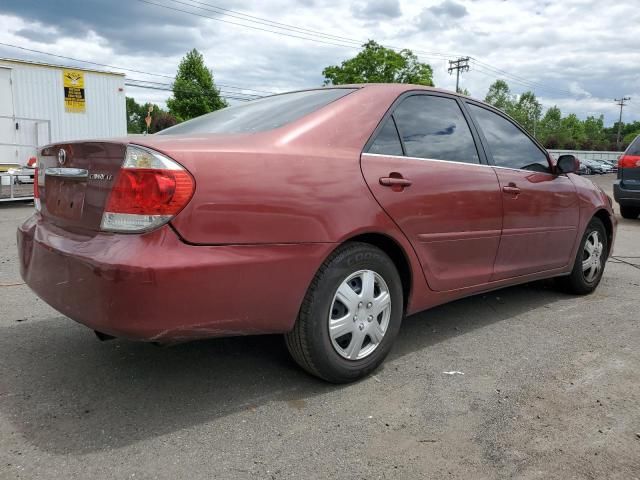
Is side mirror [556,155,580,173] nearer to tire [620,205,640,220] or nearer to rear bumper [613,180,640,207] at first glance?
rear bumper [613,180,640,207]

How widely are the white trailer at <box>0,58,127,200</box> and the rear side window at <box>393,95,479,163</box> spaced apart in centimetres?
1107

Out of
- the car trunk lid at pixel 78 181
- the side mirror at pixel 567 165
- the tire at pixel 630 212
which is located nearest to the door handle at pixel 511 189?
the side mirror at pixel 567 165

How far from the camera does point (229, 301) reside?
2.28 metres

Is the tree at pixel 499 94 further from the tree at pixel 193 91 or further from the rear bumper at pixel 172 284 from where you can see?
the rear bumper at pixel 172 284

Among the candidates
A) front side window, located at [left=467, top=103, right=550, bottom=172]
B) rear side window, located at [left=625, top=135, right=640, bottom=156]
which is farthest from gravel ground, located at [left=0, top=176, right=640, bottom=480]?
rear side window, located at [left=625, top=135, right=640, bottom=156]

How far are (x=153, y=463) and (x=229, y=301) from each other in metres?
0.67

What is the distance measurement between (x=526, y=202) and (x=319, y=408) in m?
2.15

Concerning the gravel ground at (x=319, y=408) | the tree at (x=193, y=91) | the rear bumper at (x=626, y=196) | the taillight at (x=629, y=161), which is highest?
the tree at (x=193, y=91)

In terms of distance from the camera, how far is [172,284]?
212cm

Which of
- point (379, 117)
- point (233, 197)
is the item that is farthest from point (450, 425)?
point (379, 117)

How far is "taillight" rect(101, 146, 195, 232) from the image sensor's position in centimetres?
215

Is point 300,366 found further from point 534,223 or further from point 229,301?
point 534,223

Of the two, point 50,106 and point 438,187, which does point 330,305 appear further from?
point 50,106

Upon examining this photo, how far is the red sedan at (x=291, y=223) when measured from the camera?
217cm
